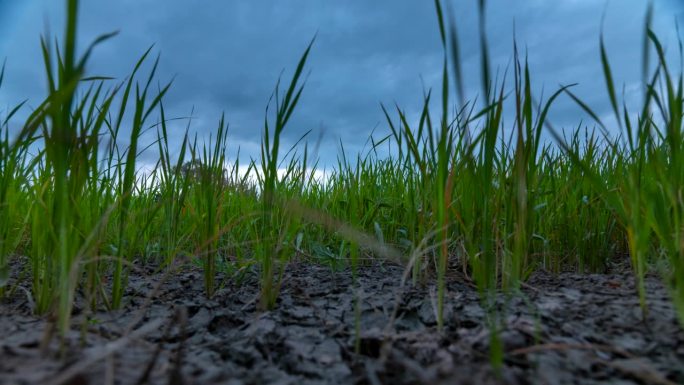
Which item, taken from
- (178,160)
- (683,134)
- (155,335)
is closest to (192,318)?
(155,335)

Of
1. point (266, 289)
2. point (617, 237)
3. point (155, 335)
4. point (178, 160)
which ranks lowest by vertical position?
point (155, 335)

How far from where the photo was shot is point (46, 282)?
1.22 metres

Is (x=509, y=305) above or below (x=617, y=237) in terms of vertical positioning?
below

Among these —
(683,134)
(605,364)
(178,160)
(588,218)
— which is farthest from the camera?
(588,218)

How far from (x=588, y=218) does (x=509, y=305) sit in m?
1.06

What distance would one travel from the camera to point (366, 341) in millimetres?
994

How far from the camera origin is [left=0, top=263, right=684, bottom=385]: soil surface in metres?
0.77

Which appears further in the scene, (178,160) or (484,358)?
(178,160)

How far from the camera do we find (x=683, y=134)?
138 centimetres

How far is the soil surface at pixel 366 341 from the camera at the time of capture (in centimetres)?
77

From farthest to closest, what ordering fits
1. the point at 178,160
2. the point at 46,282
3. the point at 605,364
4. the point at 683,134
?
the point at 178,160 → the point at 683,134 → the point at 46,282 → the point at 605,364

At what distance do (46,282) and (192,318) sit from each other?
401 mm

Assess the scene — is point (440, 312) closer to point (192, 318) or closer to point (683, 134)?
point (192, 318)

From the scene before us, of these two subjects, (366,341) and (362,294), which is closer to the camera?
(366,341)
